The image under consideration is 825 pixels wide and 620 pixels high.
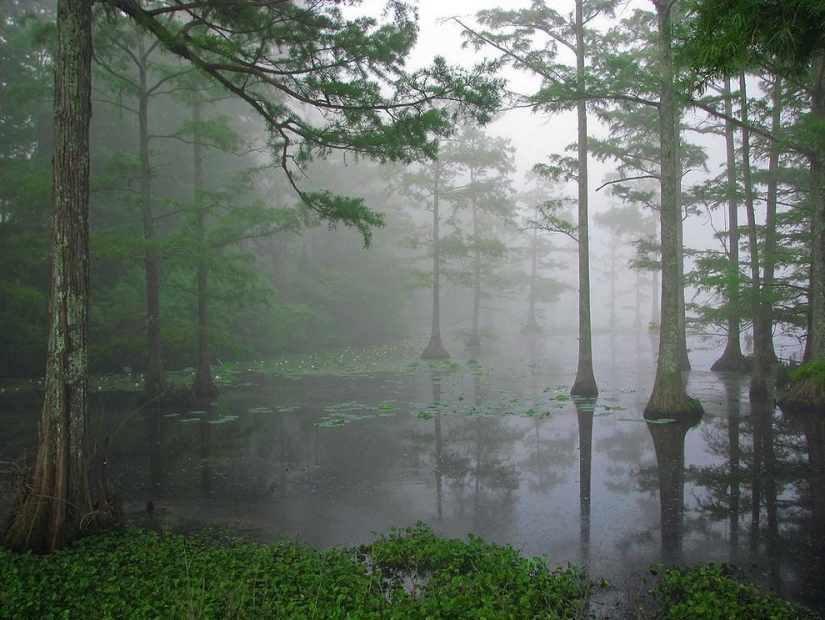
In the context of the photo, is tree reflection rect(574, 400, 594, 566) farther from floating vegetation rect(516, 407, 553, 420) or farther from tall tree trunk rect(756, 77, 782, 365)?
tall tree trunk rect(756, 77, 782, 365)

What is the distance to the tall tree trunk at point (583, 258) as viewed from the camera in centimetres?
1593

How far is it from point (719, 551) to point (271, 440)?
800cm

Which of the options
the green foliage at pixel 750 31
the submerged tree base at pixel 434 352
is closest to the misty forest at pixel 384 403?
the green foliage at pixel 750 31

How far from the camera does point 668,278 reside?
12625 millimetres

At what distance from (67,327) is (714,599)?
21.0 ft

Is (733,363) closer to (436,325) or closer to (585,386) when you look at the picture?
(585,386)

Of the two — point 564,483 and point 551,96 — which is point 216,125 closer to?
point 551,96

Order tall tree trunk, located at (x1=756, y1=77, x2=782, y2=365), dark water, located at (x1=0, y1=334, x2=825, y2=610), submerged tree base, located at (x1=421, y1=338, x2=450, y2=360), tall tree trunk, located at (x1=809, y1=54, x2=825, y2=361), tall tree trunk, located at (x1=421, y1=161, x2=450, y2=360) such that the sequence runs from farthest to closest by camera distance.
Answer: tall tree trunk, located at (x1=421, y1=161, x2=450, y2=360) < submerged tree base, located at (x1=421, y1=338, x2=450, y2=360) < tall tree trunk, located at (x1=756, y1=77, x2=782, y2=365) < tall tree trunk, located at (x1=809, y1=54, x2=825, y2=361) < dark water, located at (x1=0, y1=334, x2=825, y2=610)

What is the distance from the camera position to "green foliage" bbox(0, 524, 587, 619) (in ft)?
13.7

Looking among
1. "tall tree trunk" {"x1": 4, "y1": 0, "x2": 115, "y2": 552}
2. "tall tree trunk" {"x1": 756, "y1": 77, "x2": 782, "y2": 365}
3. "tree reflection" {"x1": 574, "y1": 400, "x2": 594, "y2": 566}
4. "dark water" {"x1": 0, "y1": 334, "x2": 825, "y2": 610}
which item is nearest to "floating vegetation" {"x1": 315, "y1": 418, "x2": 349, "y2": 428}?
"dark water" {"x1": 0, "y1": 334, "x2": 825, "y2": 610}

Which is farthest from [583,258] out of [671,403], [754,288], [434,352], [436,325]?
[436,325]

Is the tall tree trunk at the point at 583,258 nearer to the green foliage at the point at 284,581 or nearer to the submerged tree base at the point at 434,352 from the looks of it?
the green foliage at the point at 284,581

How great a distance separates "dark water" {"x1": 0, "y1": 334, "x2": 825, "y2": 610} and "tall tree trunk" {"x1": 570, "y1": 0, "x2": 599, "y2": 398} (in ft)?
2.48

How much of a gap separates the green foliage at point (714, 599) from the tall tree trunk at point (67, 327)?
18.3 ft
